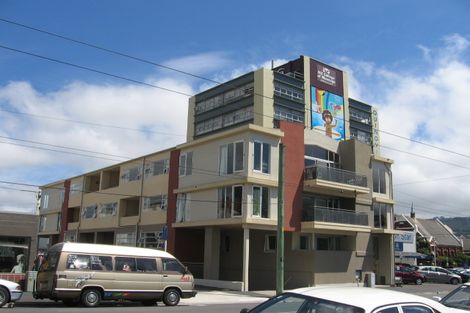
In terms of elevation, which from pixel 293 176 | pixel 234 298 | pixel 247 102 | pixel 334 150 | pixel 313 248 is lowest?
pixel 234 298

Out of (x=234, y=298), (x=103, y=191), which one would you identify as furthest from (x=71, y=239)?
(x=234, y=298)

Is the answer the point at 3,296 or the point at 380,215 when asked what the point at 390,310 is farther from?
the point at 380,215

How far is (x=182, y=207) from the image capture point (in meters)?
36.5

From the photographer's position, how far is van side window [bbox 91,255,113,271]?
18.8 meters

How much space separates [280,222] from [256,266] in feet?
44.4

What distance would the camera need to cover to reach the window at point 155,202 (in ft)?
127

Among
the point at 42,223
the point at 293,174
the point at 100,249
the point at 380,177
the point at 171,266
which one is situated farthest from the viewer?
the point at 42,223

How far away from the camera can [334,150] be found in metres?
38.9

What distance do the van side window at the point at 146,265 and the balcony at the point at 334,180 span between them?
1627 cm

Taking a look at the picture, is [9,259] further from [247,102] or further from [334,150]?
[247,102]

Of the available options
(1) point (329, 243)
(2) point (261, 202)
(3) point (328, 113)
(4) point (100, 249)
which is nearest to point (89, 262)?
(4) point (100, 249)

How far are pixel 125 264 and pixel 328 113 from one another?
6559 cm

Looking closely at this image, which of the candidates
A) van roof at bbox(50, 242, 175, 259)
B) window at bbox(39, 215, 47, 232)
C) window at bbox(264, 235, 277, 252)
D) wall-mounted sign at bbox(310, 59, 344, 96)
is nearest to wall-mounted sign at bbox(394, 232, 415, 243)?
wall-mounted sign at bbox(310, 59, 344, 96)

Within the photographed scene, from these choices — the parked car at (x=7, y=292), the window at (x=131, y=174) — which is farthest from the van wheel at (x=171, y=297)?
the window at (x=131, y=174)
